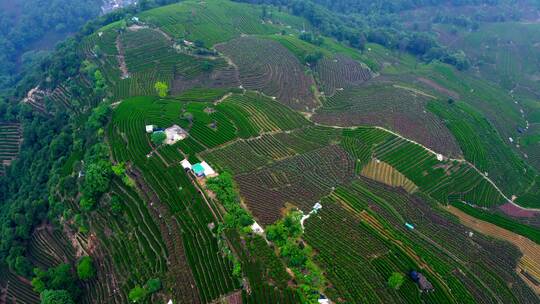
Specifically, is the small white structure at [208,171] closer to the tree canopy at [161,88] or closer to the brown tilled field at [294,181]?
the brown tilled field at [294,181]

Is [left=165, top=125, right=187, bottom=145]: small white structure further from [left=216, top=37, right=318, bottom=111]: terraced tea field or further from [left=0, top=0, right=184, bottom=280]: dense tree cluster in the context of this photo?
[left=216, top=37, right=318, bottom=111]: terraced tea field

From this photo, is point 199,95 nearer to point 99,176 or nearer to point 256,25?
point 99,176

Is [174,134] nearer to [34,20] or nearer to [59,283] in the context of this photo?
[59,283]

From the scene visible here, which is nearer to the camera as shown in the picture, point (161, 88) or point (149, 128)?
point (149, 128)

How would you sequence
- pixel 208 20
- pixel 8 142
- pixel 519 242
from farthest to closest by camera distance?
pixel 208 20
pixel 8 142
pixel 519 242

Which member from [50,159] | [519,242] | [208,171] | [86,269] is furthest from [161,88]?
[519,242]

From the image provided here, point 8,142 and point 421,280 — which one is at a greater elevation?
point 421,280

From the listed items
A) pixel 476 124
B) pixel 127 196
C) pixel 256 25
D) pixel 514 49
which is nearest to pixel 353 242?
pixel 127 196

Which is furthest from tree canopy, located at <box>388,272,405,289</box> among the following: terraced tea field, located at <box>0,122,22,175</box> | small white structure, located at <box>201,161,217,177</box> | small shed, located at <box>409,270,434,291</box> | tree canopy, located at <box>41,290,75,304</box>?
terraced tea field, located at <box>0,122,22,175</box>
